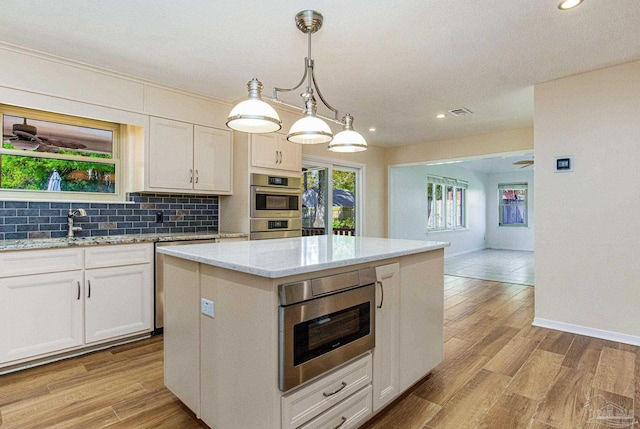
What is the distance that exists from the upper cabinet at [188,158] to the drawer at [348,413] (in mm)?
2719

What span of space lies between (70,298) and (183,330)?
140 cm

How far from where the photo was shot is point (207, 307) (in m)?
1.73

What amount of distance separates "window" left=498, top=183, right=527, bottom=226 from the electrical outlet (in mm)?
10528

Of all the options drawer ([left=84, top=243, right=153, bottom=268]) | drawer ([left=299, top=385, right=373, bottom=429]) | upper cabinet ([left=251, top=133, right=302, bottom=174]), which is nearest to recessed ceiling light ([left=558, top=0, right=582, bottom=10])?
drawer ([left=299, top=385, right=373, bottom=429])

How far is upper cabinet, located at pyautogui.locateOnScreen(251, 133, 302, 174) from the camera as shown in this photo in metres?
3.85

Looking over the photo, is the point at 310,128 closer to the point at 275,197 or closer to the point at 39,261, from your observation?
the point at 275,197

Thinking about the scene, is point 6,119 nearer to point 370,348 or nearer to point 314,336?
point 314,336

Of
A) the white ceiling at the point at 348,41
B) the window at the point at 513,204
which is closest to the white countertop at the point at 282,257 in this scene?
the white ceiling at the point at 348,41

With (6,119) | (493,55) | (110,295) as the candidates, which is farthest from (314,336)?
(6,119)

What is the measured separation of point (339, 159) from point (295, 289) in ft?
14.9

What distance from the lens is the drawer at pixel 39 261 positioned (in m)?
2.43

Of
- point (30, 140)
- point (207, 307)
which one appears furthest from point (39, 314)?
point (207, 307)

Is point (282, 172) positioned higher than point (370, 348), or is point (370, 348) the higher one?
point (282, 172)

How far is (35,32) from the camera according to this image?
8.02 feet
